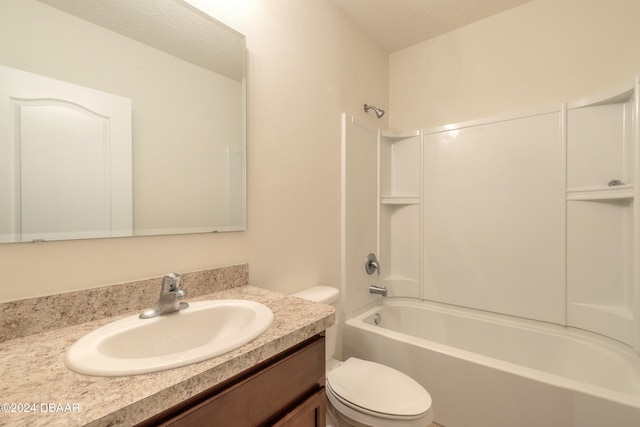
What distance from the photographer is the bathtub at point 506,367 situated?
1147mm

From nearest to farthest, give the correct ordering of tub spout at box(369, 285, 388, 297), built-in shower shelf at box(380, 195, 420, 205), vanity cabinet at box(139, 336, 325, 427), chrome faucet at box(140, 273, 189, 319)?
vanity cabinet at box(139, 336, 325, 427) < chrome faucet at box(140, 273, 189, 319) < tub spout at box(369, 285, 388, 297) < built-in shower shelf at box(380, 195, 420, 205)

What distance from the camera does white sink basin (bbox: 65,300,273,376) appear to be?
0.54 meters

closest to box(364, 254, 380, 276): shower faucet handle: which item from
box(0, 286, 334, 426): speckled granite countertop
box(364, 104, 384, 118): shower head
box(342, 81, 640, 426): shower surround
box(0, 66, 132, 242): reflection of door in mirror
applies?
box(342, 81, 640, 426): shower surround

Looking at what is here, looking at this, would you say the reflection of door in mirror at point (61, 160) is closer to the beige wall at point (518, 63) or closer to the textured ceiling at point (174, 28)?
the textured ceiling at point (174, 28)

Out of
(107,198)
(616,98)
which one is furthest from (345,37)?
(107,198)

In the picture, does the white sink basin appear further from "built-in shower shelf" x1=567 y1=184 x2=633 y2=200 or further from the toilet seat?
"built-in shower shelf" x1=567 y1=184 x2=633 y2=200

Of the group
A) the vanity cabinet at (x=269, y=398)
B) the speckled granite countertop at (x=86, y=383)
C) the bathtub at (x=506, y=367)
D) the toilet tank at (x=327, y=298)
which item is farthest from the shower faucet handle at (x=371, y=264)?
the speckled granite countertop at (x=86, y=383)

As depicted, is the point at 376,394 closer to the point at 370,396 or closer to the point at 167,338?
the point at 370,396

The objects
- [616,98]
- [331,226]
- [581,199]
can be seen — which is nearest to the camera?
[616,98]

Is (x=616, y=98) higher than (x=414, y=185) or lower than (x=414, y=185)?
higher

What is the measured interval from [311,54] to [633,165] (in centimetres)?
185

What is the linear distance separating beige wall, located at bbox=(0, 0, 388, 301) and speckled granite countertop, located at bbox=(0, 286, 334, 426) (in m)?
0.20

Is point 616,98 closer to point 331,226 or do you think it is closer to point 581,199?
point 581,199

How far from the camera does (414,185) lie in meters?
2.25
